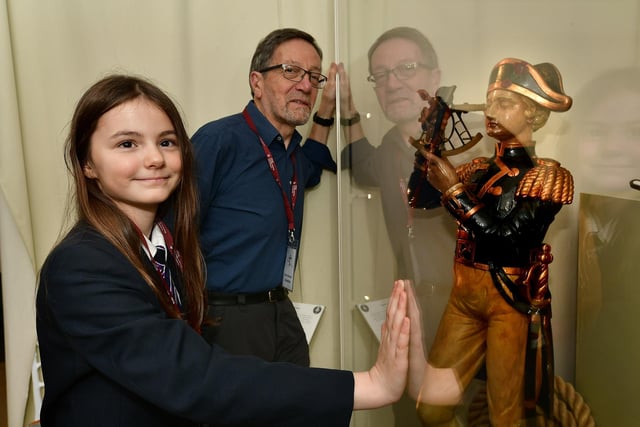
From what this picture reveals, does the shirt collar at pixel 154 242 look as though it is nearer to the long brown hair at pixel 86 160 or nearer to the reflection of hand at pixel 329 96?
the long brown hair at pixel 86 160

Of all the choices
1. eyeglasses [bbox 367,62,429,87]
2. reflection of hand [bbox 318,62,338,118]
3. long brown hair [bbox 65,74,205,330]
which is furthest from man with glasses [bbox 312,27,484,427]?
long brown hair [bbox 65,74,205,330]

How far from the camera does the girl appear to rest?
2.23ft

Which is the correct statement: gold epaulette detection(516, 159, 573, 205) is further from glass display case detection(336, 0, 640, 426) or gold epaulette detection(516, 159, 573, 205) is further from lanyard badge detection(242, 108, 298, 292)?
lanyard badge detection(242, 108, 298, 292)

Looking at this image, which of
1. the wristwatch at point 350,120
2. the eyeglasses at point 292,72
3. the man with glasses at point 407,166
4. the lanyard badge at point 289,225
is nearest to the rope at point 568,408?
the man with glasses at point 407,166

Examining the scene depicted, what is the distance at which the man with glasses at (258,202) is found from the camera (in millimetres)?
1328

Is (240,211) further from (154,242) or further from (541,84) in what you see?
(541,84)

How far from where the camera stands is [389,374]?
0.74 metres

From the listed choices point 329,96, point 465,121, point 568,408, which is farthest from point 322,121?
point 568,408

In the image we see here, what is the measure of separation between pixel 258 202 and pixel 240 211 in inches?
2.1

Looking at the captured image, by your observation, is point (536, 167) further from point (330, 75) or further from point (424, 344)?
point (330, 75)

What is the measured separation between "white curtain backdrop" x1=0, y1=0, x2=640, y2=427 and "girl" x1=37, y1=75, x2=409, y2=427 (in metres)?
0.52

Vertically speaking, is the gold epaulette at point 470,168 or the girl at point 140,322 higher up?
the gold epaulette at point 470,168

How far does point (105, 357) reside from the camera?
70 centimetres

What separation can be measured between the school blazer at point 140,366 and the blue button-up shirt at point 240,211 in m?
0.57
